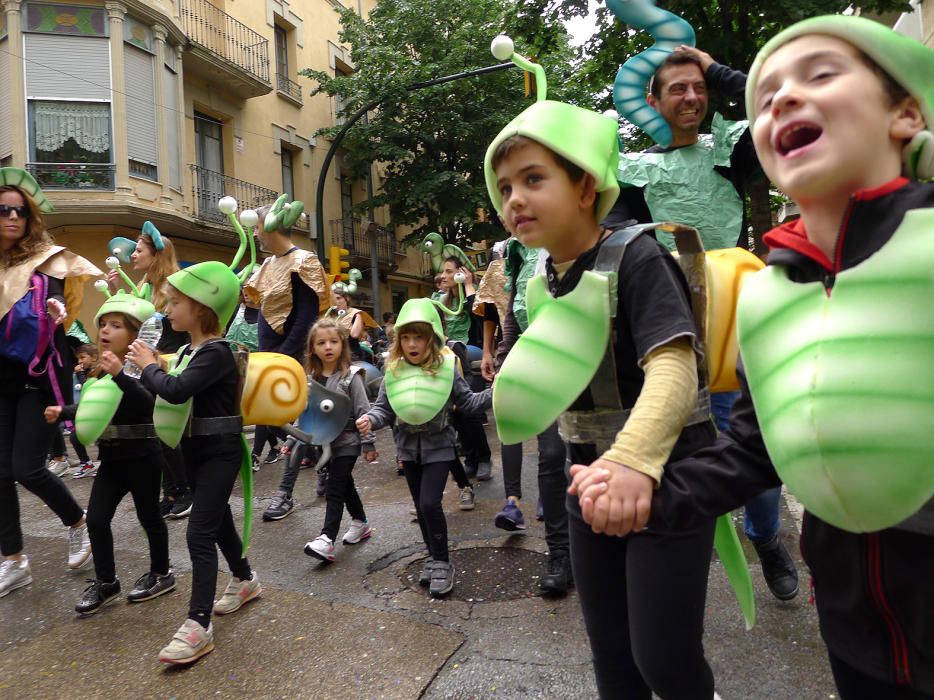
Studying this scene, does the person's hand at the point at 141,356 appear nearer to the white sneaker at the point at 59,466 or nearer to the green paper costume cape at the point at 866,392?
the green paper costume cape at the point at 866,392

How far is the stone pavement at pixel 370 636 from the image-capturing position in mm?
2287

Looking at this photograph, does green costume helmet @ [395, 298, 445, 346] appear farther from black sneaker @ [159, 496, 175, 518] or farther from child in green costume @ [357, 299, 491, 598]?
black sneaker @ [159, 496, 175, 518]

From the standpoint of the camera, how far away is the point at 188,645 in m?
2.54

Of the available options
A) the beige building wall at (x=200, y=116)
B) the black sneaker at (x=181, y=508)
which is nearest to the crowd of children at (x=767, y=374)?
the black sneaker at (x=181, y=508)

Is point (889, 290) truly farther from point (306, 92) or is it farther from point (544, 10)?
point (306, 92)

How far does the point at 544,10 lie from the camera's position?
9.64 metres

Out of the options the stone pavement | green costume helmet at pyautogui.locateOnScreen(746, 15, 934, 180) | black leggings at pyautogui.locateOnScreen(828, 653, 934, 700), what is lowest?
the stone pavement

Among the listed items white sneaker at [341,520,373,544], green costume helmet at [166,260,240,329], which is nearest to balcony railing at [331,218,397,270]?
white sneaker at [341,520,373,544]

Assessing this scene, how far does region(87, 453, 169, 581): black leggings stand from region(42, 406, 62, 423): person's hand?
0.36 m

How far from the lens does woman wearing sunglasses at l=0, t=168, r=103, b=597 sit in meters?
3.33

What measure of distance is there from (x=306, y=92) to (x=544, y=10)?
40.8 ft

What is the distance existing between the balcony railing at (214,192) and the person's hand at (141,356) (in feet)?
45.2

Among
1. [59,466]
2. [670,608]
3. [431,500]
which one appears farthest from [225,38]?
[670,608]

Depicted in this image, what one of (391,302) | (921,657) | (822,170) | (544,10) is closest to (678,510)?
(921,657)
